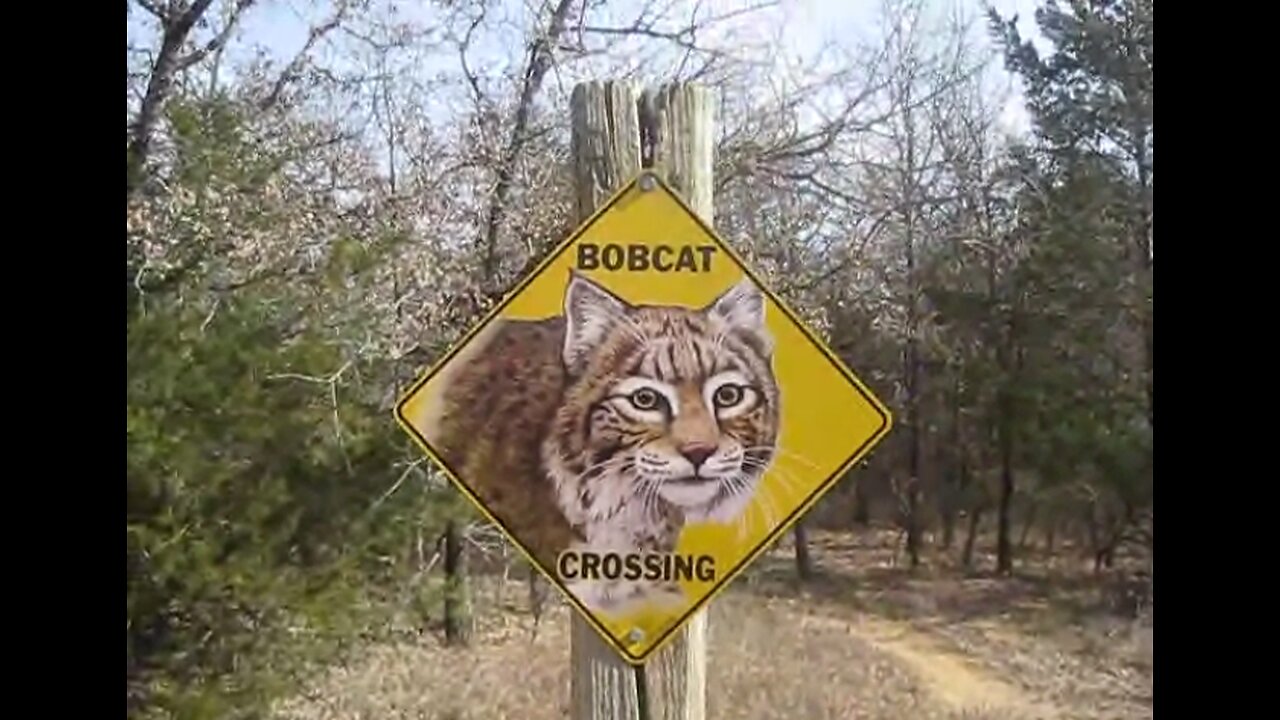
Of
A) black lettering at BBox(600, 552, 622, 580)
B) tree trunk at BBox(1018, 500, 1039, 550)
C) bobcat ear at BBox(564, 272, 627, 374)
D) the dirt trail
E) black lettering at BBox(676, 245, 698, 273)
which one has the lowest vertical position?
the dirt trail

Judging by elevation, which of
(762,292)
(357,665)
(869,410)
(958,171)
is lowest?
(357,665)

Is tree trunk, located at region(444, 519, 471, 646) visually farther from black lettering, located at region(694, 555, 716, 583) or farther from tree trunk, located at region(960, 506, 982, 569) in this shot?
tree trunk, located at region(960, 506, 982, 569)

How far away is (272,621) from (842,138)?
2.74ft

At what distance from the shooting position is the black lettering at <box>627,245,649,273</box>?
1232 mm

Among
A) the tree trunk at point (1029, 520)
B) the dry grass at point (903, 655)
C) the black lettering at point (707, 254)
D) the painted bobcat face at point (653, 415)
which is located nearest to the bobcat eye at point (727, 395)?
the painted bobcat face at point (653, 415)

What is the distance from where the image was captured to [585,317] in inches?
48.8

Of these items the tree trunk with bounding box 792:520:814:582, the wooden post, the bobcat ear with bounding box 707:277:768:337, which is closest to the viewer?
the wooden post

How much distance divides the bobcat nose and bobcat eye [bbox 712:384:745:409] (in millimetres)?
41

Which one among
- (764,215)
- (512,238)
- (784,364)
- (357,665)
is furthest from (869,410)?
(357,665)


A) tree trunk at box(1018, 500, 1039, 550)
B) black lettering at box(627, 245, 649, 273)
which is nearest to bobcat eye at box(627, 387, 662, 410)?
black lettering at box(627, 245, 649, 273)

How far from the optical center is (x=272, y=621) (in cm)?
146

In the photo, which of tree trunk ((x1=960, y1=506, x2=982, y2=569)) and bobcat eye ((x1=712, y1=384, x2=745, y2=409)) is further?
tree trunk ((x1=960, y1=506, x2=982, y2=569))

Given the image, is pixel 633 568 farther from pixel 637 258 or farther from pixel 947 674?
pixel 947 674
